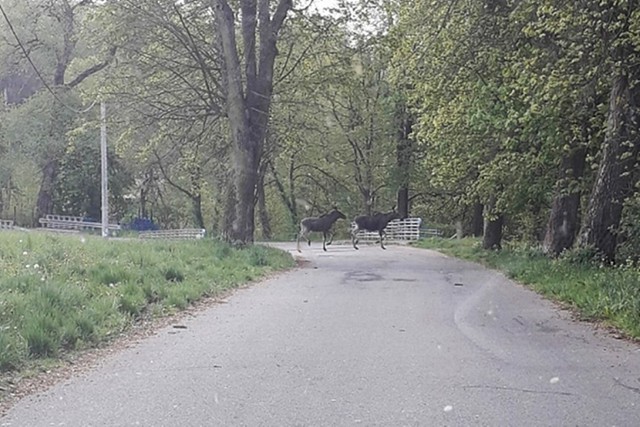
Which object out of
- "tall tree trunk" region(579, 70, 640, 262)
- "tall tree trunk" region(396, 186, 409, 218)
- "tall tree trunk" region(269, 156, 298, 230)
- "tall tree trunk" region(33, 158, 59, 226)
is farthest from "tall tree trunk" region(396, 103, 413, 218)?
"tall tree trunk" region(579, 70, 640, 262)

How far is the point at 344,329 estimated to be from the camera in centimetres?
1052

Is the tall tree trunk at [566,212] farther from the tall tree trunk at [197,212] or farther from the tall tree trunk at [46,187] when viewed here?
the tall tree trunk at [197,212]

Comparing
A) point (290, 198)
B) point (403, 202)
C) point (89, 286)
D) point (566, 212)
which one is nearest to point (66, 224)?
point (290, 198)

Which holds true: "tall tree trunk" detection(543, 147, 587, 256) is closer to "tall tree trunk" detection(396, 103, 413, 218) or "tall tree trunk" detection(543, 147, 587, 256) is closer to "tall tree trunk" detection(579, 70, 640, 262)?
"tall tree trunk" detection(579, 70, 640, 262)

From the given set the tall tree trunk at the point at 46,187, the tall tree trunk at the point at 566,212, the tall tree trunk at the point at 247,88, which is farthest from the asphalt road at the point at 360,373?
the tall tree trunk at the point at 46,187

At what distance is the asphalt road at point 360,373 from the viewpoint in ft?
20.8

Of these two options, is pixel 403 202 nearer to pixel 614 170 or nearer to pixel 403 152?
pixel 403 152

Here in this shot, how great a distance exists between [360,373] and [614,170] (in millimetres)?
10515

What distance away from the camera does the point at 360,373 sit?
781 cm

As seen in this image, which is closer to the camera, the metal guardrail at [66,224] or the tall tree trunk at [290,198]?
the metal guardrail at [66,224]

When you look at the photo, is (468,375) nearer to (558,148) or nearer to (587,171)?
(558,148)

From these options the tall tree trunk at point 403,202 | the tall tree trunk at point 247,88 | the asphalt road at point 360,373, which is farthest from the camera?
the tall tree trunk at point 403,202

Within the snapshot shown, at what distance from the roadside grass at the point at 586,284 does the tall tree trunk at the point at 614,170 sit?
0.63 m

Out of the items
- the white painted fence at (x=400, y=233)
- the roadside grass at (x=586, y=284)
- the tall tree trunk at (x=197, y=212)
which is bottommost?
the roadside grass at (x=586, y=284)
